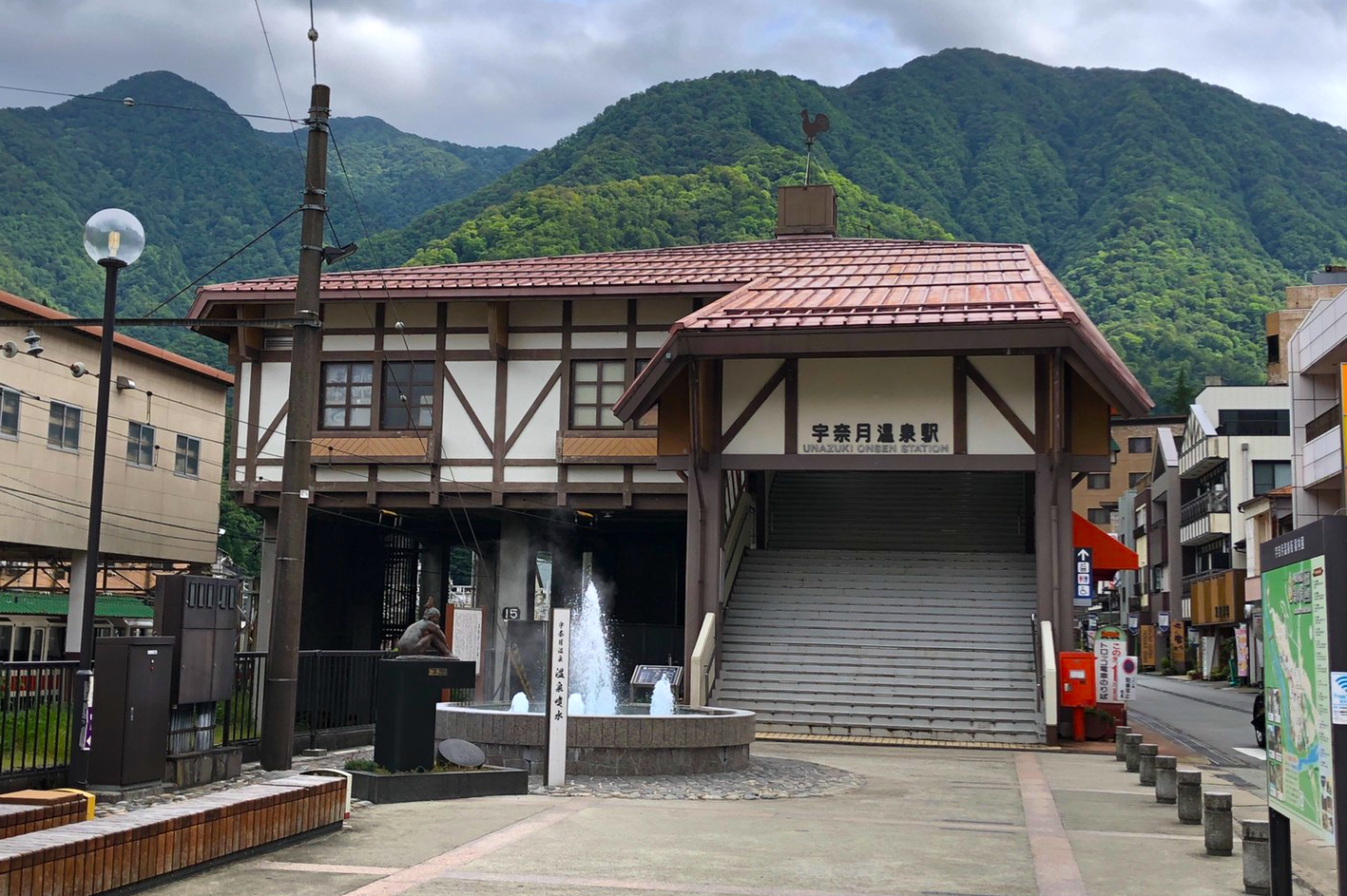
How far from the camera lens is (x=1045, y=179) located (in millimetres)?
120875

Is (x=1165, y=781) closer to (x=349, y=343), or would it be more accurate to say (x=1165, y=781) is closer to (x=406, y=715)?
(x=406, y=715)

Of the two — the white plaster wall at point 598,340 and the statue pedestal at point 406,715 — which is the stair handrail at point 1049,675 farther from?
the statue pedestal at point 406,715

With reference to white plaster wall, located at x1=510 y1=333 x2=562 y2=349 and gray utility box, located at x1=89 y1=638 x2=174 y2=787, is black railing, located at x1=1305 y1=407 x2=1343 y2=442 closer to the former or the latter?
white plaster wall, located at x1=510 y1=333 x2=562 y2=349

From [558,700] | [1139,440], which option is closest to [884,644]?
[558,700]

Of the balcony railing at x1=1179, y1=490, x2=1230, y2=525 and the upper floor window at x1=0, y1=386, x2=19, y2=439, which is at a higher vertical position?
the balcony railing at x1=1179, y1=490, x2=1230, y2=525

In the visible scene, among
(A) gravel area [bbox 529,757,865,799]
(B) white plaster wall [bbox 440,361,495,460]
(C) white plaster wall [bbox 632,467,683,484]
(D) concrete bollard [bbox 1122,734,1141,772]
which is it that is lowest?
(A) gravel area [bbox 529,757,865,799]

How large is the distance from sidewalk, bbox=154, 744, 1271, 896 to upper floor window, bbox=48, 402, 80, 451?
2516cm

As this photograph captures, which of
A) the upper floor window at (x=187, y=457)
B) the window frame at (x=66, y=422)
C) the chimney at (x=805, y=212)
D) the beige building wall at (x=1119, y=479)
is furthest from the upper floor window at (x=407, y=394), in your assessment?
the beige building wall at (x=1119, y=479)

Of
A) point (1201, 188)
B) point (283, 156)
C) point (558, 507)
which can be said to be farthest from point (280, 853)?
point (1201, 188)

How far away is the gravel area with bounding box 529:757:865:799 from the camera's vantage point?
534 inches

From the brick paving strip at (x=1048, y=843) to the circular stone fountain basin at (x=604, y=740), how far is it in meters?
3.49

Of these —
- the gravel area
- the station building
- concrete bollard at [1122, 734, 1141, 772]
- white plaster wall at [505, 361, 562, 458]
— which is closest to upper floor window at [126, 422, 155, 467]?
the station building

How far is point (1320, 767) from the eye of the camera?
22.6ft

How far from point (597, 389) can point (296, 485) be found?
14.7 m
